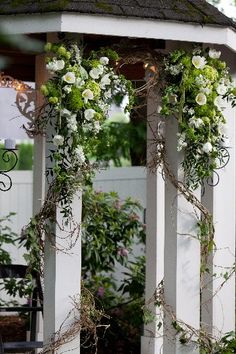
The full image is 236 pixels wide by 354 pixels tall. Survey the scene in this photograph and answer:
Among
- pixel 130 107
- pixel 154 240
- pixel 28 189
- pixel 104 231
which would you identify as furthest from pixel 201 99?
pixel 28 189

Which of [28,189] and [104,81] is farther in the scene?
[28,189]

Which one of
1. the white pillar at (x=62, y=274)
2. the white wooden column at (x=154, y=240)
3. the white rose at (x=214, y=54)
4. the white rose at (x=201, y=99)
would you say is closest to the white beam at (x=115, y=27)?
the white rose at (x=214, y=54)

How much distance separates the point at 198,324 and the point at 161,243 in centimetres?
115

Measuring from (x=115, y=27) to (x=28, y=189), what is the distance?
17.3 ft

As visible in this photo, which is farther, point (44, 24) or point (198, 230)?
point (198, 230)

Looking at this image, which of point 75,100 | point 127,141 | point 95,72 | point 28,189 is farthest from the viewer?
point 127,141

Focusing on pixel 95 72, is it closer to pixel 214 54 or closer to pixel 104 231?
pixel 214 54

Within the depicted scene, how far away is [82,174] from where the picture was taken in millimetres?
5008

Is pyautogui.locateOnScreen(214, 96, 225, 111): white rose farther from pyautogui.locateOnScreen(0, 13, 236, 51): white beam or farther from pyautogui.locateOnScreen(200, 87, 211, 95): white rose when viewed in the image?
pyautogui.locateOnScreen(0, 13, 236, 51): white beam

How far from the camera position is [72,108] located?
16.0 feet

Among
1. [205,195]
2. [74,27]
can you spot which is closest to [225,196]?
[205,195]

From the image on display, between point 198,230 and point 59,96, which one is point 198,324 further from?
point 59,96

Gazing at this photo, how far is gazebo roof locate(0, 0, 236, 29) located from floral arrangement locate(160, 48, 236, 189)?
0.79 ft

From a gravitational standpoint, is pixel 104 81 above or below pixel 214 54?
below
